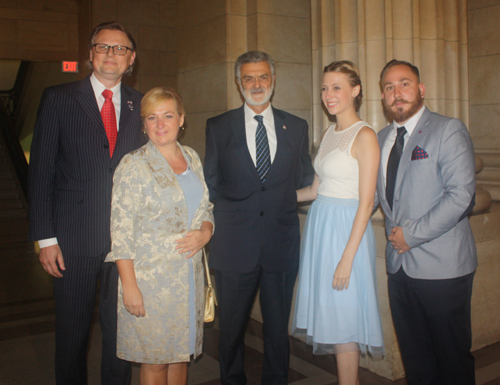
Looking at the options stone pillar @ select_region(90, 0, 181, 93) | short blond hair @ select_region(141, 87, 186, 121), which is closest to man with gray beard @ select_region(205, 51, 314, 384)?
short blond hair @ select_region(141, 87, 186, 121)

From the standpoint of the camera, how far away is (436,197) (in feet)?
8.14

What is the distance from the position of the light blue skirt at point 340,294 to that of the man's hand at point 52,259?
138 centimetres

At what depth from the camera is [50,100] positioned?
8.21 feet

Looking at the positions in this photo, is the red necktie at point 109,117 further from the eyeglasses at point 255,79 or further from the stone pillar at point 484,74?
the stone pillar at point 484,74

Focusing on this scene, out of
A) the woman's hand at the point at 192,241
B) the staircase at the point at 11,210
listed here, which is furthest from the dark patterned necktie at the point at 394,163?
the staircase at the point at 11,210

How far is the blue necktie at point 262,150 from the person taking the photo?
2963mm

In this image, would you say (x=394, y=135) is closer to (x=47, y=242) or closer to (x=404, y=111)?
(x=404, y=111)

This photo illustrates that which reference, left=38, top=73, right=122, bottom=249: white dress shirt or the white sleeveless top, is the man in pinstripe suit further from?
the white sleeveless top

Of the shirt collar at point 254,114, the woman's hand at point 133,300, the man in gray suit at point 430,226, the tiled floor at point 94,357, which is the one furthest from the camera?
the tiled floor at point 94,357

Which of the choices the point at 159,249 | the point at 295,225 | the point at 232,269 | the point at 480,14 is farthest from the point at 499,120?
the point at 159,249

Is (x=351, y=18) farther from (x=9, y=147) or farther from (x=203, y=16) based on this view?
(x=9, y=147)

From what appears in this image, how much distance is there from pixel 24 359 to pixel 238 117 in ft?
8.36

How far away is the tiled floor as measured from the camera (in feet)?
11.1

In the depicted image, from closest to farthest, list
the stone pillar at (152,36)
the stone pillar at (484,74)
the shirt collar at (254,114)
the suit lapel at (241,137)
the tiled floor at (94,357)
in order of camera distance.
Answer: the suit lapel at (241,137)
the shirt collar at (254,114)
the tiled floor at (94,357)
the stone pillar at (484,74)
the stone pillar at (152,36)
